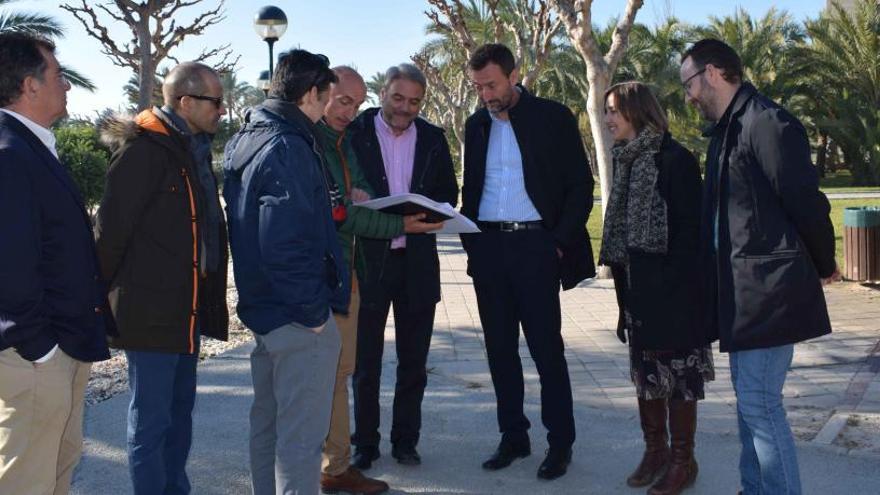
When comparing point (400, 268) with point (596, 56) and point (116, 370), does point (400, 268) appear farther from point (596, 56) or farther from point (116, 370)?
point (596, 56)

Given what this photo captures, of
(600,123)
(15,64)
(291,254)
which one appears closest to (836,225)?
(600,123)

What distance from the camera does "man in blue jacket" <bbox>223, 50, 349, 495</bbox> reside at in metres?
3.34

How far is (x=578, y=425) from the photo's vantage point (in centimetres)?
542

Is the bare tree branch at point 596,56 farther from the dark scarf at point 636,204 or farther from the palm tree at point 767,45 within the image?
the palm tree at point 767,45

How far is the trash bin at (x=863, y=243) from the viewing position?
10297mm

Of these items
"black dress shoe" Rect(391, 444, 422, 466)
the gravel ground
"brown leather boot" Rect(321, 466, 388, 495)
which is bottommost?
"brown leather boot" Rect(321, 466, 388, 495)

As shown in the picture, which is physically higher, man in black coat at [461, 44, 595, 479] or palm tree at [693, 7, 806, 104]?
palm tree at [693, 7, 806, 104]

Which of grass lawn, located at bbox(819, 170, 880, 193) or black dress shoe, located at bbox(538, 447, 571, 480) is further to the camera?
grass lawn, located at bbox(819, 170, 880, 193)

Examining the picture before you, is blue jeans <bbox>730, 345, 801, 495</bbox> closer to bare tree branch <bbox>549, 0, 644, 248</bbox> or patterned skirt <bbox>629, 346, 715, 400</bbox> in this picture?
patterned skirt <bbox>629, 346, 715, 400</bbox>

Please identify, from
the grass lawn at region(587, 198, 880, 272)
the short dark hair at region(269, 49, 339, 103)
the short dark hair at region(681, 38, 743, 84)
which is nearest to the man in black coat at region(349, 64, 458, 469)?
the short dark hair at region(269, 49, 339, 103)

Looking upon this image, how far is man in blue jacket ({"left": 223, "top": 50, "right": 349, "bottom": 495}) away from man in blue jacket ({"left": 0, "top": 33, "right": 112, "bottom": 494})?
0.58 meters

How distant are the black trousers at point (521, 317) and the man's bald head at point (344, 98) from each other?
97cm

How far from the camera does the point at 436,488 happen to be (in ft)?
14.8

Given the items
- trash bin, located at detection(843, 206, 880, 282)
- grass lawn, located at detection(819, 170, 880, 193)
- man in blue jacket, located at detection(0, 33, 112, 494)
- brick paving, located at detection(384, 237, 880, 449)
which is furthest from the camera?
grass lawn, located at detection(819, 170, 880, 193)
